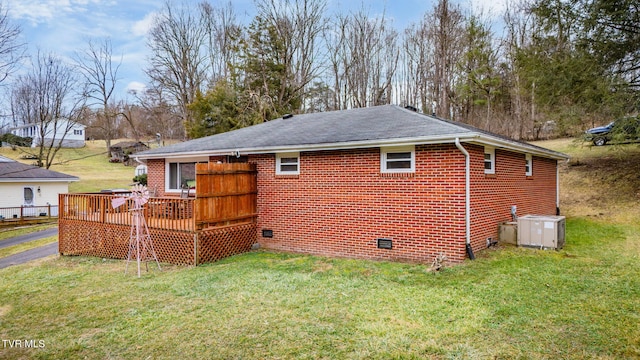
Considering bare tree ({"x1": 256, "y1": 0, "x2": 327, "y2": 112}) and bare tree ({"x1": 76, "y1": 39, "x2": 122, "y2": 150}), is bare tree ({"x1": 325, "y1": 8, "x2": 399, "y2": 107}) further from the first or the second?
bare tree ({"x1": 76, "y1": 39, "x2": 122, "y2": 150})

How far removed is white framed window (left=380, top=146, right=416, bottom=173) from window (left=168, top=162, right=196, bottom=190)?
22.7 feet

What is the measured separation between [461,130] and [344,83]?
21759mm

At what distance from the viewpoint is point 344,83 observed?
27.8 metres

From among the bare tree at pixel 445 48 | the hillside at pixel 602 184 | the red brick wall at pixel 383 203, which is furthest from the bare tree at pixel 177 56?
the hillside at pixel 602 184

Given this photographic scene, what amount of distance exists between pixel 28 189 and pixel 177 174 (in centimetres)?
1804

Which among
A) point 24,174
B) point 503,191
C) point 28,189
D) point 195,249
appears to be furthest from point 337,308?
point 28,189

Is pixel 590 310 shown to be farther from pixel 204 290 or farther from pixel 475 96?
pixel 475 96

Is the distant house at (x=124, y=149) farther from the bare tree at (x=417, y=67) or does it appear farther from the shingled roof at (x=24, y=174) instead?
the bare tree at (x=417, y=67)

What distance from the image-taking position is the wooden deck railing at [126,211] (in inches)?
346

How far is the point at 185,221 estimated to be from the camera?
8.77 metres

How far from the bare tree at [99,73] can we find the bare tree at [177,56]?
7.29 meters

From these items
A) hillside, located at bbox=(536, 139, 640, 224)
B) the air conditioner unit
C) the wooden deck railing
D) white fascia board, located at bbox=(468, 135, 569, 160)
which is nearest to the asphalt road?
the wooden deck railing

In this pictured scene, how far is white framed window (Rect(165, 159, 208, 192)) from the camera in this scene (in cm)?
1204

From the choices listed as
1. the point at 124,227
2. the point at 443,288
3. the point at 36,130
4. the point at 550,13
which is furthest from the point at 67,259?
the point at 36,130
